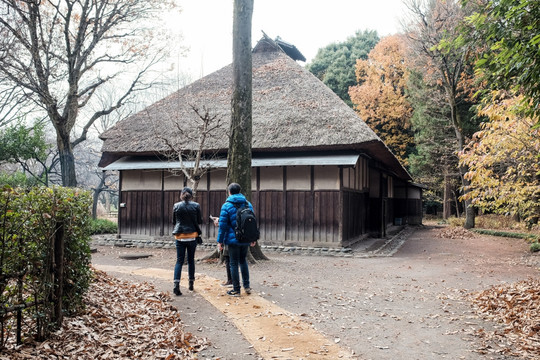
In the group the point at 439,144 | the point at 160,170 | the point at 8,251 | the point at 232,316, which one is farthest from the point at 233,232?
the point at 439,144

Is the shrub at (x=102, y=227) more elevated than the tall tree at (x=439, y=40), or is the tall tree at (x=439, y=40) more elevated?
the tall tree at (x=439, y=40)

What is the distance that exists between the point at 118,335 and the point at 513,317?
5068mm

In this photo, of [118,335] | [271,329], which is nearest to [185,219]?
[118,335]

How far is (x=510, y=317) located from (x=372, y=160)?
11.5 m

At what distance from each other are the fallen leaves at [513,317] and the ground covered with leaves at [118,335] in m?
3.44

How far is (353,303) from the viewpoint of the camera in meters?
6.30

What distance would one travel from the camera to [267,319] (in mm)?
5168

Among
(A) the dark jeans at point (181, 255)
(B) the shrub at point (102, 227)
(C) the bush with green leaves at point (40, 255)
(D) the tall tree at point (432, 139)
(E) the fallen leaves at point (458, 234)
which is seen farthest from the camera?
(D) the tall tree at point (432, 139)

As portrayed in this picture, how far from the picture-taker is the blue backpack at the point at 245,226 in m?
6.13

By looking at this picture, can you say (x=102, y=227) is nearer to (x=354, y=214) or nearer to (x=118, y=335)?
(x=354, y=214)

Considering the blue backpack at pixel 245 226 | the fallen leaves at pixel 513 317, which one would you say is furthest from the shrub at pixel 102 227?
the fallen leaves at pixel 513 317

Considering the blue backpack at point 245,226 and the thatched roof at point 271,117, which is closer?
the blue backpack at point 245,226

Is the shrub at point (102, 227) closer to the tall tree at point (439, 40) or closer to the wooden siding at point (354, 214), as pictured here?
the wooden siding at point (354, 214)

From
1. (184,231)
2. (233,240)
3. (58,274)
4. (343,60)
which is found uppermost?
(343,60)
